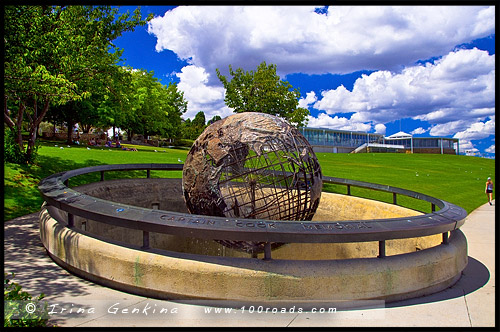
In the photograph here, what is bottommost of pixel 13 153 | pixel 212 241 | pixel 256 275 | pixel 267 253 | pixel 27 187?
pixel 212 241

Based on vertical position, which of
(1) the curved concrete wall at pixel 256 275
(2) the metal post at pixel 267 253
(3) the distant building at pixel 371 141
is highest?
(3) the distant building at pixel 371 141

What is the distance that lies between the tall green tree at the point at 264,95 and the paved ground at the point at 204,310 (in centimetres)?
1239

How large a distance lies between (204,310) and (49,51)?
10525mm

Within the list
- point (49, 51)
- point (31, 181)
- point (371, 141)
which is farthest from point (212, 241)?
point (371, 141)

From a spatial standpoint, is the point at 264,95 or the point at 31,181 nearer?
the point at 31,181

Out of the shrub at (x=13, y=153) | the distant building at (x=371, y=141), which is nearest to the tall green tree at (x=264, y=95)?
the shrub at (x=13, y=153)

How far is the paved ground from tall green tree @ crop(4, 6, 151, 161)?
644 centimetres

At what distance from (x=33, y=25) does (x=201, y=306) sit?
33.7ft

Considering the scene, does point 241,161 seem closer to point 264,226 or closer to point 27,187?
point 264,226

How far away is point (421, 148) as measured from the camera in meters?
83.7

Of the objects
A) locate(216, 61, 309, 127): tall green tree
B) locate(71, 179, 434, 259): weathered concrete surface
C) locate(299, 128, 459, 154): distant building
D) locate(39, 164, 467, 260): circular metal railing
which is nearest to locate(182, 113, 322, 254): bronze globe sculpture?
locate(39, 164, 467, 260): circular metal railing

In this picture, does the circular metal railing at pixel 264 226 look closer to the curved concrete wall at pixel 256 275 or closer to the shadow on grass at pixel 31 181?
the curved concrete wall at pixel 256 275

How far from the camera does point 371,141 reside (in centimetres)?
8606

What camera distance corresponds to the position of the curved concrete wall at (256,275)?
3.99m
